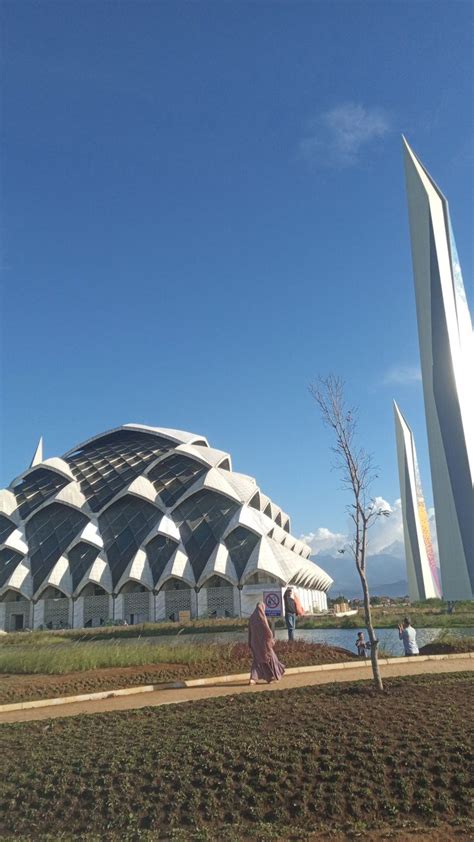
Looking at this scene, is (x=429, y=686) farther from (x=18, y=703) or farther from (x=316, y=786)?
(x=18, y=703)

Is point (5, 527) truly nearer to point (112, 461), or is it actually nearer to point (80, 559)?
point (80, 559)

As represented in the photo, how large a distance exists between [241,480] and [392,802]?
5402 cm

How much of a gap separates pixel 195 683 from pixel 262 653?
6.34 feet

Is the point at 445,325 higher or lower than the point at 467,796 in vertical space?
higher

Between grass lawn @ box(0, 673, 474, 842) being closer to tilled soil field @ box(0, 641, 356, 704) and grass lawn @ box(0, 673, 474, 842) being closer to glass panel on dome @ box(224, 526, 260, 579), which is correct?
tilled soil field @ box(0, 641, 356, 704)

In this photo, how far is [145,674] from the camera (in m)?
16.1

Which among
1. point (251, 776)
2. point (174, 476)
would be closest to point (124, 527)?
point (174, 476)

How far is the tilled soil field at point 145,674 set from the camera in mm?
14398

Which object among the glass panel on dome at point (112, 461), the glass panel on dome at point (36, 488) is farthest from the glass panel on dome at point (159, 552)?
the glass panel on dome at point (36, 488)

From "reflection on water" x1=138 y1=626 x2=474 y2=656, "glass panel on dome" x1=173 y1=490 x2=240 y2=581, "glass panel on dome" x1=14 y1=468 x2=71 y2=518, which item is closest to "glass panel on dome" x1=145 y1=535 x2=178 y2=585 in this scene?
"glass panel on dome" x1=173 y1=490 x2=240 y2=581

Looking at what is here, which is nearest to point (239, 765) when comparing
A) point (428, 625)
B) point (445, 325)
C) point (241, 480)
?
point (428, 625)

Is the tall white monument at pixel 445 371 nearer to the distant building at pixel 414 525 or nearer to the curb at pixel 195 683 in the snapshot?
the curb at pixel 195 683

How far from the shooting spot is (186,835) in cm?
607

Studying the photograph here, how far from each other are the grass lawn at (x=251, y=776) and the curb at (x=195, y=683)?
12.2 feet
